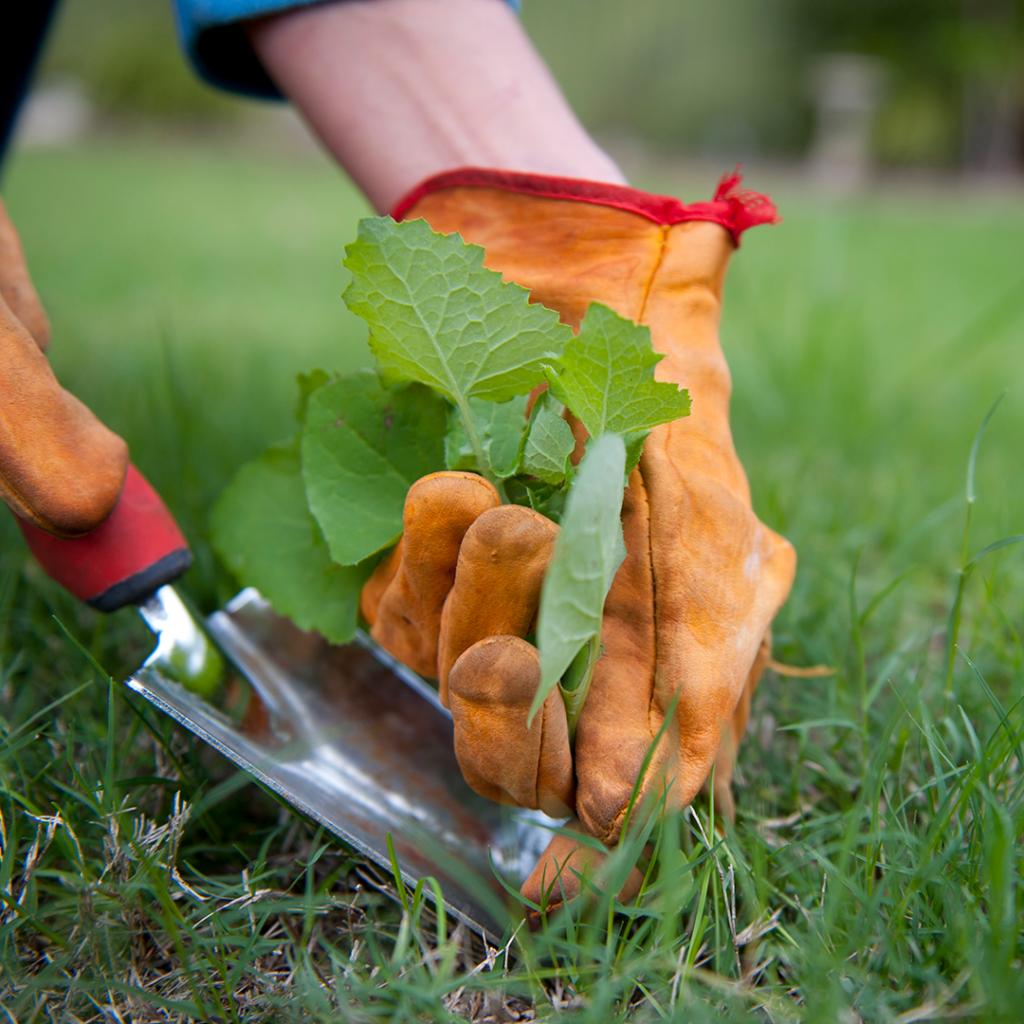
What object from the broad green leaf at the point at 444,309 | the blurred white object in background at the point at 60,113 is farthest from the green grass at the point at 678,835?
the blurred white object in background at the point at 60,113

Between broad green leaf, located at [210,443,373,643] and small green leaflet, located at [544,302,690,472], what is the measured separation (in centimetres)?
32

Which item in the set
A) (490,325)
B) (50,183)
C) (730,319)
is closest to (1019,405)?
(730,319)

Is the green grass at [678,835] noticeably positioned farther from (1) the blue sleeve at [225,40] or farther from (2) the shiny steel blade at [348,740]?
(1) the blue sleeve at [225,40]

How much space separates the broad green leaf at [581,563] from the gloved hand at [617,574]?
0.06 metres

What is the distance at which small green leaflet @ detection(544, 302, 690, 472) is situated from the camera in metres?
0.61

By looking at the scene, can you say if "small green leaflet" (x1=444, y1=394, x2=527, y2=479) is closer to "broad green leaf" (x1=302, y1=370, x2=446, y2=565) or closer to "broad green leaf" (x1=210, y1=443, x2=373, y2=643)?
"broad green leaf" (x1=302, y1=370, x2=446, y2=565)

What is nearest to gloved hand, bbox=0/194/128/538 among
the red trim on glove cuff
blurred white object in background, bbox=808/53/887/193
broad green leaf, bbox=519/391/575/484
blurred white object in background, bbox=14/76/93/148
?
broad green leaf, bbox=519/391/575/484

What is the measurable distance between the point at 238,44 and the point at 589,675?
3.39ft

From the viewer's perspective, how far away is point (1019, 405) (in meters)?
2.27

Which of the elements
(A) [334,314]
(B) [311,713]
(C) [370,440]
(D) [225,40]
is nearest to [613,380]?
(C) [370,440]

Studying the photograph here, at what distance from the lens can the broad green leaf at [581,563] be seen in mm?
500

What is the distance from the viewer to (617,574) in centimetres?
74

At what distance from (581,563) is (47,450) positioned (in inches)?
19.2

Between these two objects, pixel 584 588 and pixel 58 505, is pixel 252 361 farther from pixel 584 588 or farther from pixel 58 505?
pixel 584 588
